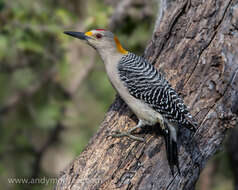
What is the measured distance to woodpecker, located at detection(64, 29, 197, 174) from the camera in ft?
13.8

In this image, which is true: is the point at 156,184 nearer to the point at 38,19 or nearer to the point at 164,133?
the point at 164,133

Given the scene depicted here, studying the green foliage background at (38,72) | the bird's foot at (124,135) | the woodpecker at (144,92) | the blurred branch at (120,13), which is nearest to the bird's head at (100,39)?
the woodpecker at (144,92)

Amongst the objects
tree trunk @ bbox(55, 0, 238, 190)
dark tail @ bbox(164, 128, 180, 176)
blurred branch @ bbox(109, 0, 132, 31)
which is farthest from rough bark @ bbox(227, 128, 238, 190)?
blurred branch @ bbox(109, 0, 132, 31)

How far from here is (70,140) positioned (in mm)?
10109

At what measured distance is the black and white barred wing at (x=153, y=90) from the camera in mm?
4266

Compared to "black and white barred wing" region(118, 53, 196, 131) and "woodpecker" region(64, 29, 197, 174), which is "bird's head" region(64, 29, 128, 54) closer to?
"woodpecker" region(64, 29, 197, 174)

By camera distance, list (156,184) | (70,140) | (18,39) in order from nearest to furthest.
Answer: (156,184) → (18,39) → (70,140)

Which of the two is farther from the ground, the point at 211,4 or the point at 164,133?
the point at 211,4

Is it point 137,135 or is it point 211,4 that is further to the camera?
point 211,4

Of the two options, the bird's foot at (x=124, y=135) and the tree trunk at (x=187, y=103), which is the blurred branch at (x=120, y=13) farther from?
the bird's foot at (x=124, y=135)

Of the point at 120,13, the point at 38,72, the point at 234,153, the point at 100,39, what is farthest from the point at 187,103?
the point at 38,72

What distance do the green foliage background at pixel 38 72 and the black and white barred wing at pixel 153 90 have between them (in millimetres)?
2205

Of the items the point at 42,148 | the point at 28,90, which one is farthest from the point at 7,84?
the point at 42,148

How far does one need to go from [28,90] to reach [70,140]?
261 cm
